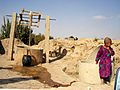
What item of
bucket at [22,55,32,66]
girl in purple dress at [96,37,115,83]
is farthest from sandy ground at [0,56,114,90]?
bucket at [22,55,32,66]

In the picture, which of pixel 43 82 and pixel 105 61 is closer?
pixel 105 61

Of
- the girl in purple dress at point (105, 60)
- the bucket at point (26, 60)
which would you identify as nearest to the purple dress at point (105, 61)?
the girl in purple dress at point (105, 60)

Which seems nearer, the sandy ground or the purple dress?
the sandy ground

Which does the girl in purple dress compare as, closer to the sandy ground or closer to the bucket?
the sandy ground

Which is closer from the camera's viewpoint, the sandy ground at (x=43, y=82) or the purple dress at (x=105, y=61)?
the sandy ground at (x=43, y=82)

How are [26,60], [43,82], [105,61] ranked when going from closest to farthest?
[105,61]
[43,82]
[26,60]

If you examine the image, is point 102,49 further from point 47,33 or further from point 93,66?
point 47,33

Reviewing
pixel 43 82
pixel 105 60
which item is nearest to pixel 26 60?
pixel 43 82

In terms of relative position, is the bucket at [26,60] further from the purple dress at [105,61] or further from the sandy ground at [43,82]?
the purple dress at [105,61]

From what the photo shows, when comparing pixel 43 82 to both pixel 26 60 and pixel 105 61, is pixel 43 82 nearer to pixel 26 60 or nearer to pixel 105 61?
pixel 105 61

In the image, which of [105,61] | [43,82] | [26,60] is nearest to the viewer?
[105,61]

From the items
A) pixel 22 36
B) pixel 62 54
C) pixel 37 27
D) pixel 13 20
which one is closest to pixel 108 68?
pixel 37 27

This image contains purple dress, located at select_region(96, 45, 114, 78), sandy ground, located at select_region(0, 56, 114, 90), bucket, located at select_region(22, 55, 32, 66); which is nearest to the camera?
sandy ground, located at select_region(0, 56, 114, 90)

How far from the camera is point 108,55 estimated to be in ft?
21.1
